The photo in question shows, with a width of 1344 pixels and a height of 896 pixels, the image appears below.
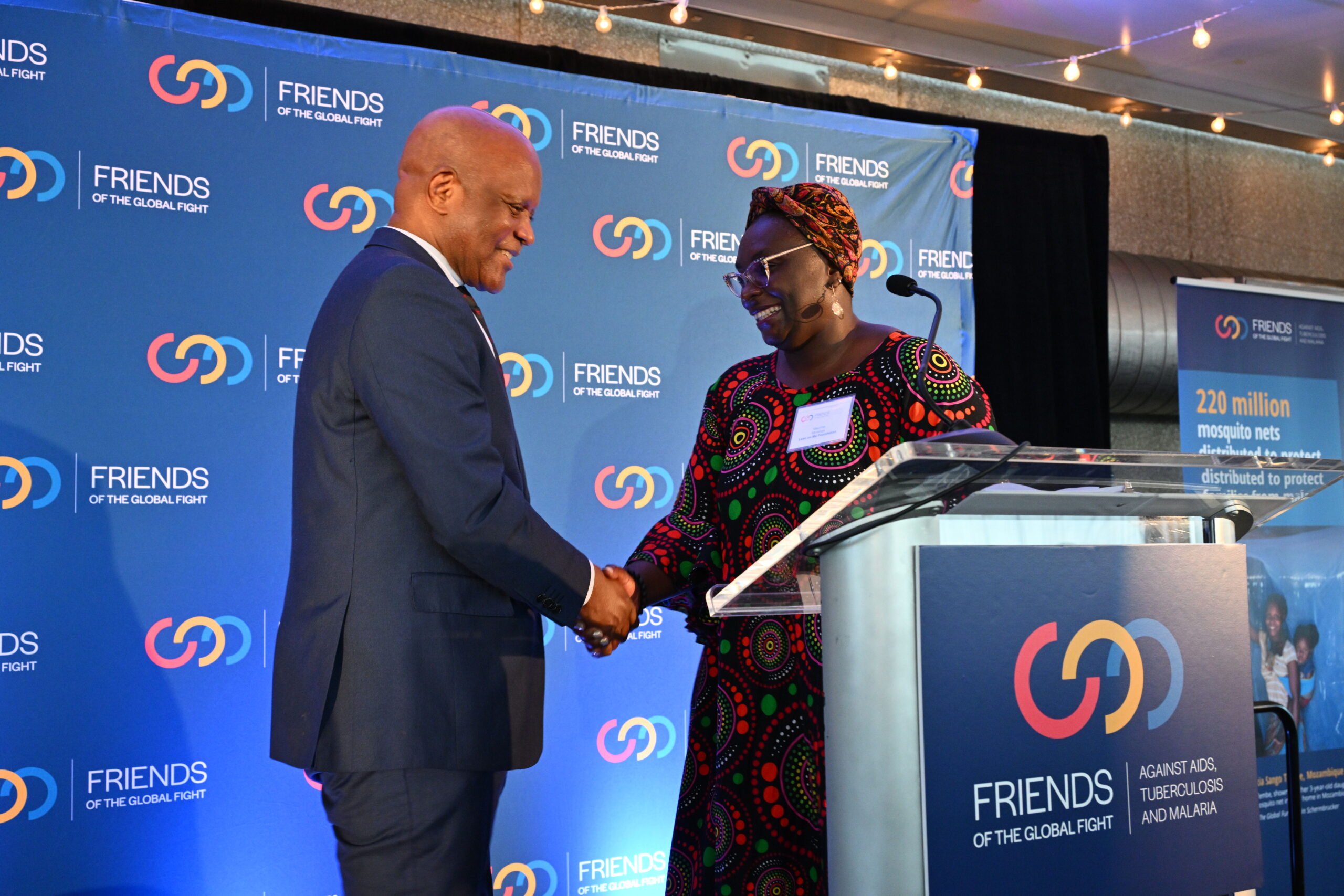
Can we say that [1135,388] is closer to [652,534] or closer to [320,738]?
[652,534]

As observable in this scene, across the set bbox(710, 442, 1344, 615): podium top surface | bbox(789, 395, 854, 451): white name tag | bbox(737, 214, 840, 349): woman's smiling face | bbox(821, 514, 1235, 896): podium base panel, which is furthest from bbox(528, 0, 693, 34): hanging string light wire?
bbox(821, 514, 1235, 896): podium base panel

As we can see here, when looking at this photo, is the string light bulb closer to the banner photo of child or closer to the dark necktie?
the banner photo of child

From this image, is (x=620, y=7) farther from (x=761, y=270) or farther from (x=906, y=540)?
(x=906, y=540)

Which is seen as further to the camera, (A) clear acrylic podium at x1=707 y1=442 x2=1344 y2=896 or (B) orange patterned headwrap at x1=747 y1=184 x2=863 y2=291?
(B) orange patterned headwrap at x1=747 y1=184 x2=863 y2=291

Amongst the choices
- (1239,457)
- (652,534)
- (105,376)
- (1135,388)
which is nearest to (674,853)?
(652,534)

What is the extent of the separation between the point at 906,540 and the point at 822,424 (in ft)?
3.27

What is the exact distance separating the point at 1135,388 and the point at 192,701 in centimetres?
461

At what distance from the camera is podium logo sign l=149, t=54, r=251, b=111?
3.38 m

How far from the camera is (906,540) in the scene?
1.08 m

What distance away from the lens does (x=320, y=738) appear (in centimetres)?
177

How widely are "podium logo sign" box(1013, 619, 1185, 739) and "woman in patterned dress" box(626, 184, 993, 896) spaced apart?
0.82 meters

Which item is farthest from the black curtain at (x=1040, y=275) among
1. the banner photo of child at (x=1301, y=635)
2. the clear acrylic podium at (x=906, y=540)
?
the clear acrylic podium at (x=906, y=540)

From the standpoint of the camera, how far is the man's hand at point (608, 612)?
82.7 inches

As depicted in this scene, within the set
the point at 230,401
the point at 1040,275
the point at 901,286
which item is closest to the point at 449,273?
the point at 901,286
